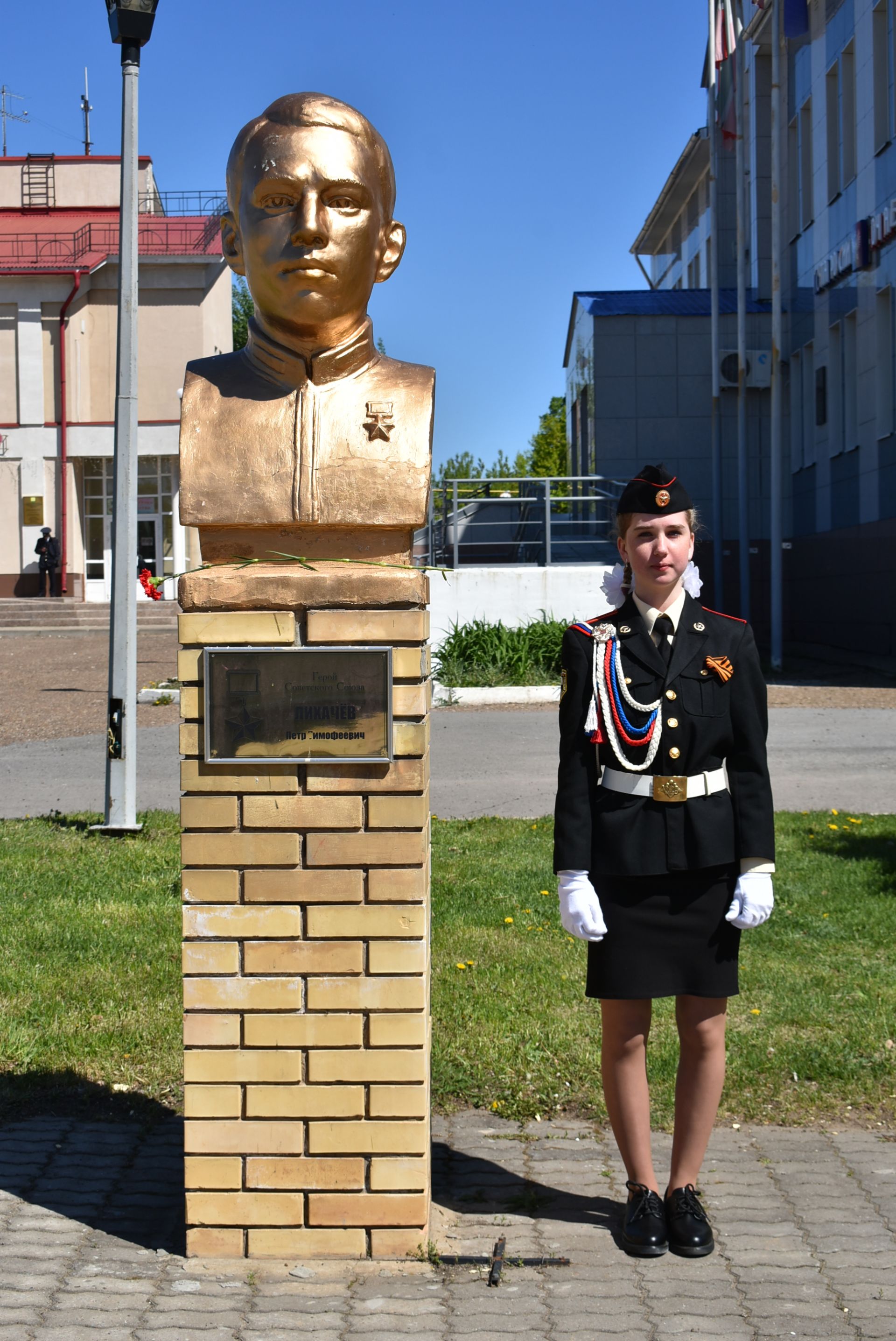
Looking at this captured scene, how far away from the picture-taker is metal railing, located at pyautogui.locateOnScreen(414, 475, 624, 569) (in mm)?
17953

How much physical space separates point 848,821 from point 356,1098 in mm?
5782

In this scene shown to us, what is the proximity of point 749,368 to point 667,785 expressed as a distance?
21.3 m

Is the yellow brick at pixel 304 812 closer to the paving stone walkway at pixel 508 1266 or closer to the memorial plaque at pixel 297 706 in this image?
the memorial plaque at pixel 297 706

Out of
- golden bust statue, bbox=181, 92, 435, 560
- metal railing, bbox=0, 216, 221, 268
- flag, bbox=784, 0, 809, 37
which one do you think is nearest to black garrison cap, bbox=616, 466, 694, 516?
golden bust statue, bbox=181, 92, 435, 560

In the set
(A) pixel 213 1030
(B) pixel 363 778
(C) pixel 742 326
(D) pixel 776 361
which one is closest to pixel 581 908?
(B) pixel 363 778

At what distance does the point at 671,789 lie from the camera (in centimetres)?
327

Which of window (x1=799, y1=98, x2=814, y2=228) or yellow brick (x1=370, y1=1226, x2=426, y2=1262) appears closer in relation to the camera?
yellow brick (x1=370, y1=1226, x2=426, y2=1262)

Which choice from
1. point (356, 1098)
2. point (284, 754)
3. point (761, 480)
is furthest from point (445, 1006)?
point (761, 480)

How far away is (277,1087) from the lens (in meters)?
3.24

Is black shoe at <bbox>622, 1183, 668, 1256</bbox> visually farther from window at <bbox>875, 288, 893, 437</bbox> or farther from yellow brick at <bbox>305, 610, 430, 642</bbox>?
window at <bbox>875, 288, 893, 437</bbox>

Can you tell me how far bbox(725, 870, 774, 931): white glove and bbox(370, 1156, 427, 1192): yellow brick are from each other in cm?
95

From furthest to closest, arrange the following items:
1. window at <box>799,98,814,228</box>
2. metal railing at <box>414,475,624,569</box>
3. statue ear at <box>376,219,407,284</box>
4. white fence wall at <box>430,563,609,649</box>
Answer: window at <box>799,98,814,228</box> < metal railing at <box>414,475,624,569</box> < white fence wall at <box>430,563,609,649</box> < statue ear at <box>376,219,407,284</box>

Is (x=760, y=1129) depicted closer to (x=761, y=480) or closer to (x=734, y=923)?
(x=734, y=923)

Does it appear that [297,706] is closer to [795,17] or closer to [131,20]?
[131,20]
